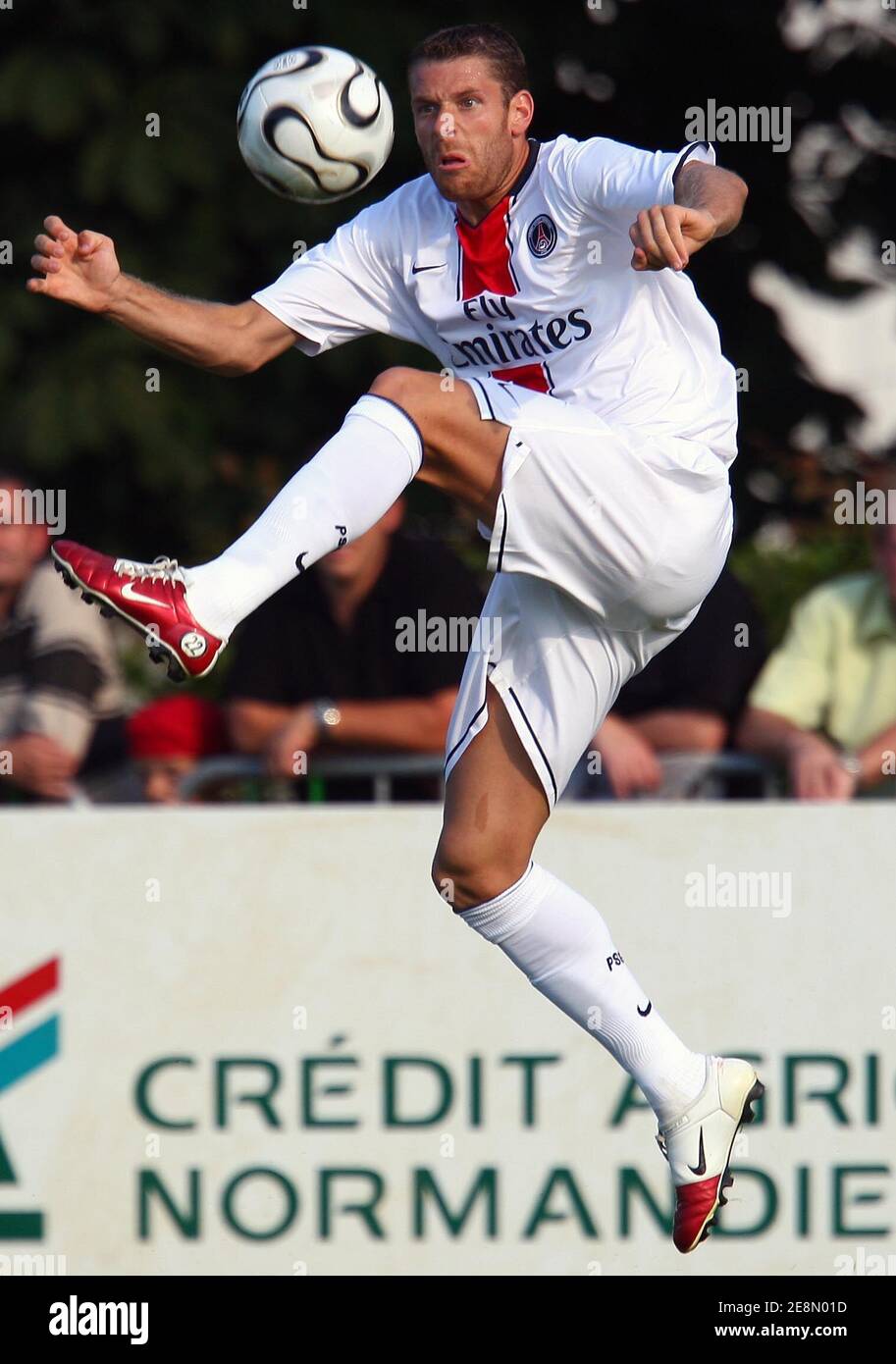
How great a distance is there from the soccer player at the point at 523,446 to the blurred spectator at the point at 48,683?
2.22m

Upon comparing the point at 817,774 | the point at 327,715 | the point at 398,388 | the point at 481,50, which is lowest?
the point at 817,774

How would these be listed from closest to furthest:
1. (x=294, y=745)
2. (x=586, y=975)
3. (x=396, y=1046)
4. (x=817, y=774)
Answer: (x=586, y=975)
(x=396, y=1046)
(x=817, y=774)
(x=294, y=745)

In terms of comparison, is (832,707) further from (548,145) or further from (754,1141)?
(548,145)

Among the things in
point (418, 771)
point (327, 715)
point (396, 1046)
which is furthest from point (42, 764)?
point (396, 1046)

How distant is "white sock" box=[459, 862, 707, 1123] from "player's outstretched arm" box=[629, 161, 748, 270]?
1.65 metres

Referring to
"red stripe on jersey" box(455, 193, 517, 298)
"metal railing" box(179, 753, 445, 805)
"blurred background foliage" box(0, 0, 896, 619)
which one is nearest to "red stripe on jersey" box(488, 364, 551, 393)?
"red stripe on jersey" box(455, 193, 517, 298)

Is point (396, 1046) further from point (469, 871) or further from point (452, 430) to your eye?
point (452, 430)

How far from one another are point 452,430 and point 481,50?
0.89 metres

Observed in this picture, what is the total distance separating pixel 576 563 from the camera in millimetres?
5059

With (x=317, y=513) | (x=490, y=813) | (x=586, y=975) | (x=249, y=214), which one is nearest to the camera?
(x=317, y=513)

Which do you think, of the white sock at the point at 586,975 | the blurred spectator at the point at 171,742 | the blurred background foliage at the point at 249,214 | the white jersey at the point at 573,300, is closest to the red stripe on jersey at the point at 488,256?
the white jersey at the point at 573,300

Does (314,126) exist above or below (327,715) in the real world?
above

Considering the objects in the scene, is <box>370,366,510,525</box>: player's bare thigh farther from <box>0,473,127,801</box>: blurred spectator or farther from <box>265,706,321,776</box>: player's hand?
<box>0,473,127,801</box>: blurred spectator

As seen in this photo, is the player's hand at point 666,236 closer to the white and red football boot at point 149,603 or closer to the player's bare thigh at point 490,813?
the white and red football boot at point 149,603
